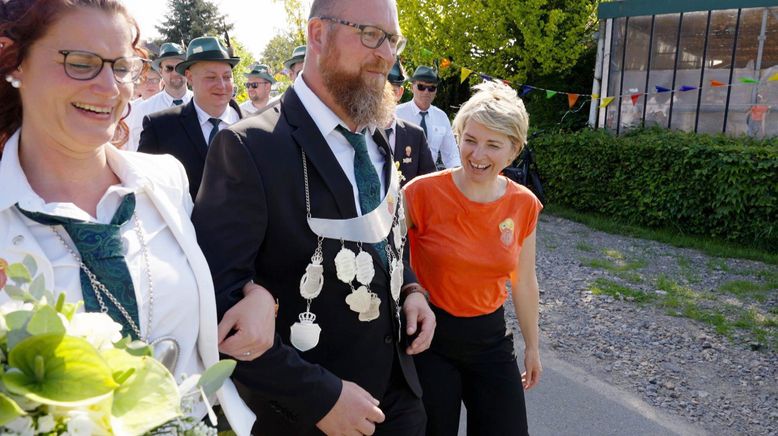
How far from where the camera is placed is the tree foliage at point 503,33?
13.4m

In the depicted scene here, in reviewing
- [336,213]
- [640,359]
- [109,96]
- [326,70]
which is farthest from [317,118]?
[640,359]

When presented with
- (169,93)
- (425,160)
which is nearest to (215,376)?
(425,160)

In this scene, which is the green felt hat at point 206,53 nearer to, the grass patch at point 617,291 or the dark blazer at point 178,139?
the dark blazer at point 178,139

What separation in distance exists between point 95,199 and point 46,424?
787 millimetres

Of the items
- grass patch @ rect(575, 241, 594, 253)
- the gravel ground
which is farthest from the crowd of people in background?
grass patch @ rect(575, 241, 594, 253)

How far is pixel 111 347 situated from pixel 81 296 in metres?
0.43

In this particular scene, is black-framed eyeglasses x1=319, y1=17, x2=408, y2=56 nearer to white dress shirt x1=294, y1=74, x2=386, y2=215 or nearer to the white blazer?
white dress shirt x1=294, y1=74, x2=386, y2=215

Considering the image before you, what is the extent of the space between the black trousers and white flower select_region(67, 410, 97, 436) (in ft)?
6.17

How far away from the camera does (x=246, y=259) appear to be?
5.75 feet

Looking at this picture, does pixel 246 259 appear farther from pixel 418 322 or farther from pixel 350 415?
pixel 418 322

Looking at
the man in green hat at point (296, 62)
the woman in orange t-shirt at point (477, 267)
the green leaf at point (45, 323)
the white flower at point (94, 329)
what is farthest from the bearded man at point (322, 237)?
the man in green hat at point (296, 62)

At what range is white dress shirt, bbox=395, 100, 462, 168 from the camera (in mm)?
7031

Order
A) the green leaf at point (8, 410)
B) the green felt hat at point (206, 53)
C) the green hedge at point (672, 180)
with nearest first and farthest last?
1. the green leaf at point (8, 410)
2. the green felt hat at point (206, 53)
3. the green hedge at point (672, 180)

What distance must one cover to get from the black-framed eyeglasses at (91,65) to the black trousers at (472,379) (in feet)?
5.55
